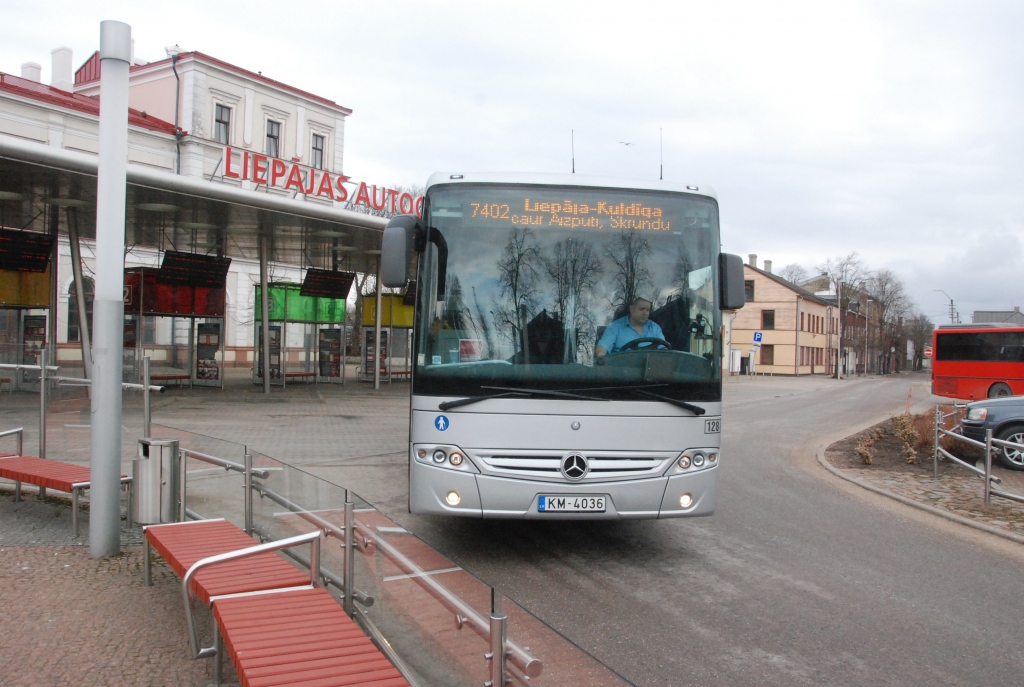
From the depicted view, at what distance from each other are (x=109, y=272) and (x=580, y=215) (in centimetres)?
351

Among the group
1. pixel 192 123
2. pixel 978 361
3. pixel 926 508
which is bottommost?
pixel 926 508

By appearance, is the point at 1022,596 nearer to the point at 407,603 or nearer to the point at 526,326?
the point at 526,326

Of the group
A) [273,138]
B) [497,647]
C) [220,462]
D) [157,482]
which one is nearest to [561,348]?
[220,462]

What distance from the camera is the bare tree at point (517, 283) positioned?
664 centimetres

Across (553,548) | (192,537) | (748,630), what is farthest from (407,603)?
(553,548)

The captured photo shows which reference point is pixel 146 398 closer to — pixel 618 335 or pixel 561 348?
pixel 561 348

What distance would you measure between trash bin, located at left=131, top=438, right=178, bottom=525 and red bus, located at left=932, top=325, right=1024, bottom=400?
3205cm

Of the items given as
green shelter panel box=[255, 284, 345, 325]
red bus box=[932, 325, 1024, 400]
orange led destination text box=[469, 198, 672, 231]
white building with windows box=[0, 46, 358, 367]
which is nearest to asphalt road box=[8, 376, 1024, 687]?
orange led destination text box=[469, 198, 672, 231]

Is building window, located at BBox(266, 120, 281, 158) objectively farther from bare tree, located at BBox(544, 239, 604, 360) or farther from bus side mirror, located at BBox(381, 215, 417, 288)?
bare tree, located at BBox(544, 239, 604, 360)

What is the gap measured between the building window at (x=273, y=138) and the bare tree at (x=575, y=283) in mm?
44662

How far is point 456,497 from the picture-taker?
21.5 ft

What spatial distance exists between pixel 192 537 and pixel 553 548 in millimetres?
3165

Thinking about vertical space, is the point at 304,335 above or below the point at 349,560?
above

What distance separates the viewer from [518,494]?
6543 millimetres
